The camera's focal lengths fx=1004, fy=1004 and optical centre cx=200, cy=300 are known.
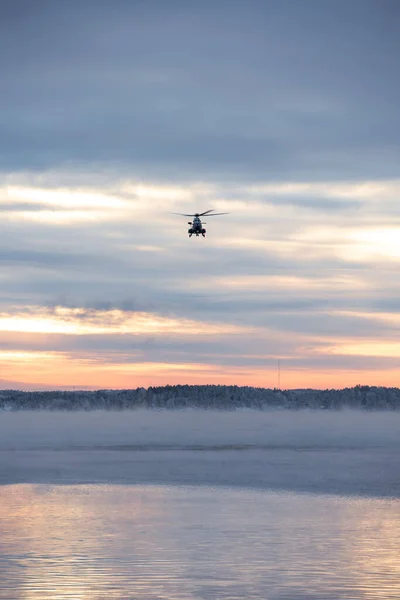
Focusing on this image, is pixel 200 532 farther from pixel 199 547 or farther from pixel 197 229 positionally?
pixel 197 229

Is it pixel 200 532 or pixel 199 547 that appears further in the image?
pixel 200 532

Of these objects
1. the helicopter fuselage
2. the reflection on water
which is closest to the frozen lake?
the reflection on water

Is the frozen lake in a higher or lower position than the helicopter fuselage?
lower

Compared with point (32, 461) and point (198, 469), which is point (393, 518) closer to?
point (198, 469)

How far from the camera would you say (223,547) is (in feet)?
92.4

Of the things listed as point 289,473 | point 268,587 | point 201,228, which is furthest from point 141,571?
point 201,228

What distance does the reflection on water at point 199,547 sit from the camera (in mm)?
22719

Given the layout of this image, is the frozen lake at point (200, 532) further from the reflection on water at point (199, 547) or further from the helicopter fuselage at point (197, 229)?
the helicopter fuselage at point (197, 229)

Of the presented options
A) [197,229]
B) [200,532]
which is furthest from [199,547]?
[197,229]

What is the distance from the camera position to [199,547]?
2820 centimetres

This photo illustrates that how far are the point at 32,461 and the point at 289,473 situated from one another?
63.3 feet

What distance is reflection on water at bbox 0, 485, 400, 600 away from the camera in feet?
74.5

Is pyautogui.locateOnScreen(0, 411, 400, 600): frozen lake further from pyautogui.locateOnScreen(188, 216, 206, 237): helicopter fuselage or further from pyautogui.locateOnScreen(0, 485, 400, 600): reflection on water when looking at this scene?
pyautogui.locateOnScreen(188, 216, 206, 237): helicopter fuselage

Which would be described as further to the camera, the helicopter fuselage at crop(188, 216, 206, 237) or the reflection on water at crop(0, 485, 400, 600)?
the helicopter fuselage at crop(188, 216, 206, 237)
